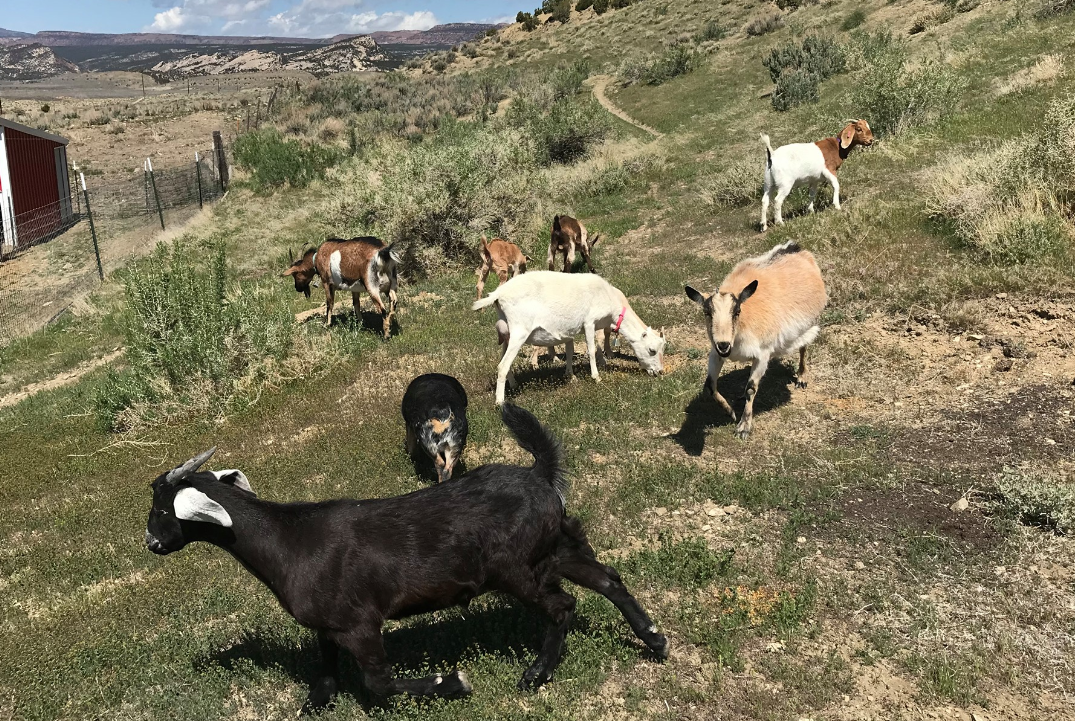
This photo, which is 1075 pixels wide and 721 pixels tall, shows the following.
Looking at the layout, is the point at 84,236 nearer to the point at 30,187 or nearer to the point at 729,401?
the point at 30,187

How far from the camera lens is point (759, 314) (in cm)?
778

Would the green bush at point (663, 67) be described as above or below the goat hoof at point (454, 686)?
above

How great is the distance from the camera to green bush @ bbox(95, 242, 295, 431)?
10336 millimetres

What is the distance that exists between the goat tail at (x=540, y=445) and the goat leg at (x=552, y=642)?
569mm

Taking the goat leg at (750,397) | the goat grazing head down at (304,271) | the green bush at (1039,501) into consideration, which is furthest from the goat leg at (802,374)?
the goat grazing head down at (304,271)

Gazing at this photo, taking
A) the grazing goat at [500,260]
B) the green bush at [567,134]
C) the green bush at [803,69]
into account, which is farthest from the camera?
the green bush at [567,134]

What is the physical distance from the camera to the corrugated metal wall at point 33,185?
26.4 m

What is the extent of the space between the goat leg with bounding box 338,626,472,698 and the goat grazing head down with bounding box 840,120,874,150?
1345 cm

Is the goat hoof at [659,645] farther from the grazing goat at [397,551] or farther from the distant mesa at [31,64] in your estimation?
the distant mesa at [31,64]

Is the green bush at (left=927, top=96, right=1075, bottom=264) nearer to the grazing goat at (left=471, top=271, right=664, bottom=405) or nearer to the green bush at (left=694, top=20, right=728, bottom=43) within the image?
the grazing goat at (left=471, top=271, right=664, bottom=405)

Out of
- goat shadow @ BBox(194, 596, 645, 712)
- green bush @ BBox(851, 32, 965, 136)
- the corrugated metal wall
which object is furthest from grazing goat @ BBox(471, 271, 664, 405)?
the corrugated metal wall

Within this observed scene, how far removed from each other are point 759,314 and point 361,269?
22.8ft

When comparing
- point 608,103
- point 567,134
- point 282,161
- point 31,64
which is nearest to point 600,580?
point 567,134

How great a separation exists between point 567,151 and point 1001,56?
1271 cm
